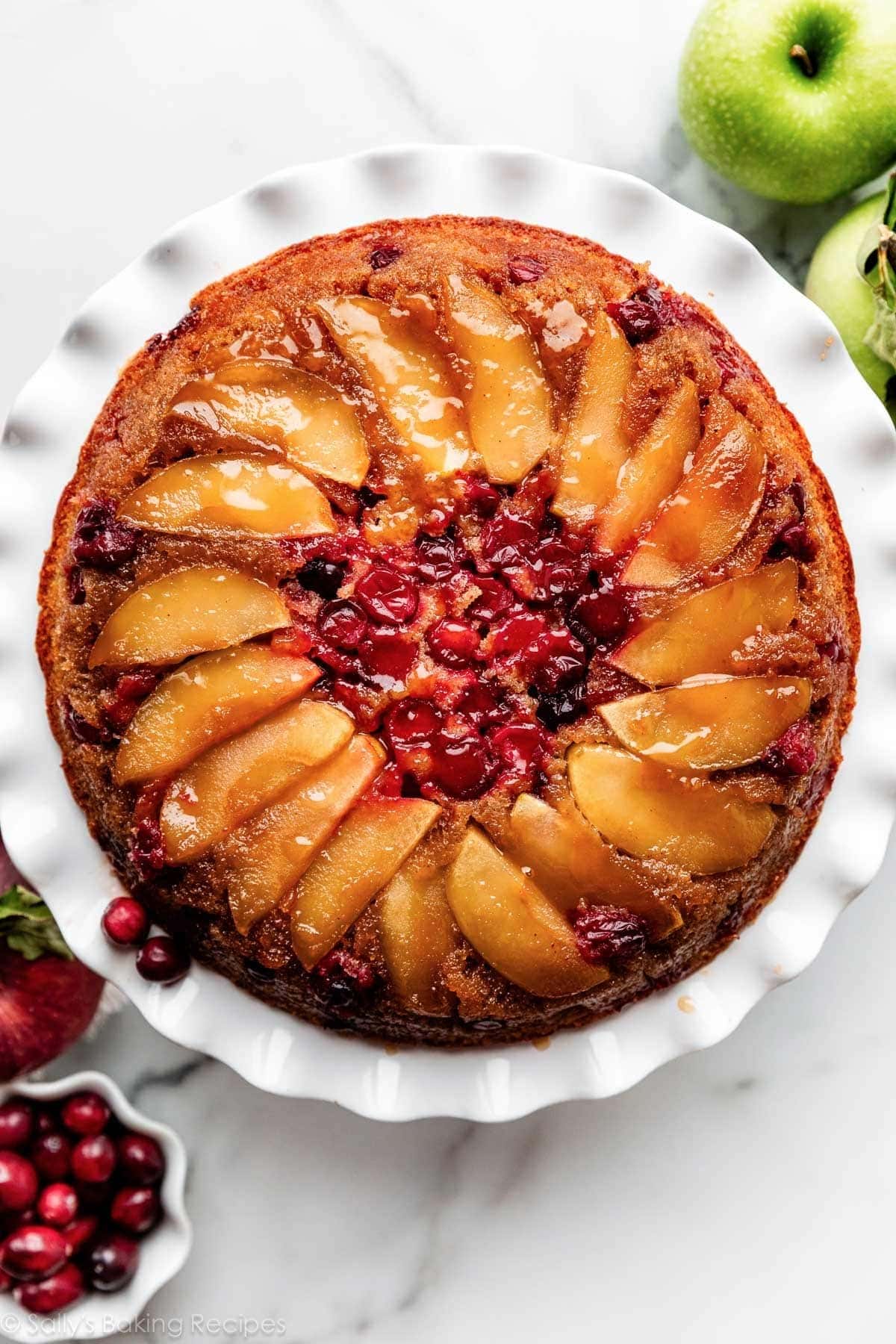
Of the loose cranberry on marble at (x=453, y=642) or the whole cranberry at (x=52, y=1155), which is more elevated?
the loose cranberry on marble at (x=453, y=642)

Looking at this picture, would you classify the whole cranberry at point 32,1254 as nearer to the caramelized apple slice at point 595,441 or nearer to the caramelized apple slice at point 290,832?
the caramelized apple slice at point 290,832

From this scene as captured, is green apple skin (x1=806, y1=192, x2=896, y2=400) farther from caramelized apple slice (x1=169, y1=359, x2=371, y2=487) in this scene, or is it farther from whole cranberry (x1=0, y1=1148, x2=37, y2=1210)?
whole cranberry (x1=0, y1=1148, x2=37, y2=1210)

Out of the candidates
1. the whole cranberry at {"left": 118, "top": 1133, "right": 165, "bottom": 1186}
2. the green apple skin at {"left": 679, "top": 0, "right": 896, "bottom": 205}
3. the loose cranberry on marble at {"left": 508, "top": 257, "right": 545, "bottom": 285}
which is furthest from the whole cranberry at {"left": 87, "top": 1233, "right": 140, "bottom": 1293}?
the green apple skin at {"left": 679, "top": 0, "right": 896, "bottom": 205}

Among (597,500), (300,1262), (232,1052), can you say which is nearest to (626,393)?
(597,500)

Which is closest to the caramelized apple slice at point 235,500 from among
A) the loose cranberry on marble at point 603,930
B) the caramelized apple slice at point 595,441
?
the caramelized apple slice at point 595,441

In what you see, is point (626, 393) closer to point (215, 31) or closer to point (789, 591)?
point (789, 591)

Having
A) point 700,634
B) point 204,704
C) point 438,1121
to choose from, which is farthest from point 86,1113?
point 700,634
